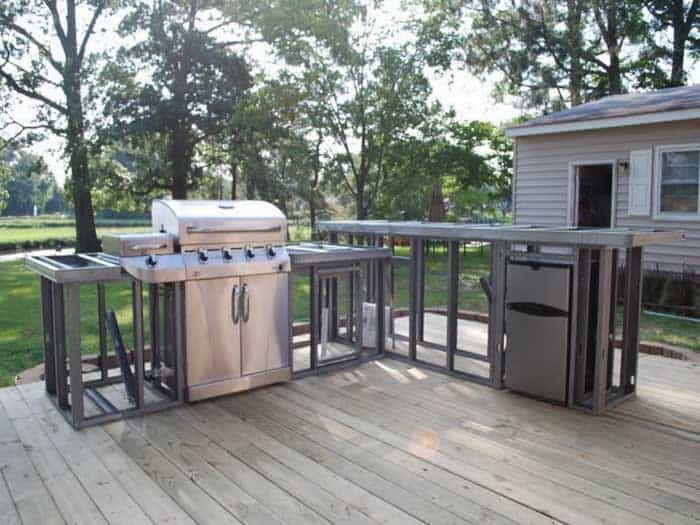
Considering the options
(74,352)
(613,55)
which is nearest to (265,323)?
(74,352)

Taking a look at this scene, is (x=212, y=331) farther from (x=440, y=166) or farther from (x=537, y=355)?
(x=440, y=166)

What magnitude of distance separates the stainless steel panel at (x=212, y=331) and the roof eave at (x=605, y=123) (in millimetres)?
6337

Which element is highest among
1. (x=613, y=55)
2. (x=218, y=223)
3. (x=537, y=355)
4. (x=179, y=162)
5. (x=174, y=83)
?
(x=613, y=55)

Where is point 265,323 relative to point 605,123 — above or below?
below

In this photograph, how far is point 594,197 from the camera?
948 cm

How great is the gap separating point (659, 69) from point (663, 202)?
838 centimetres

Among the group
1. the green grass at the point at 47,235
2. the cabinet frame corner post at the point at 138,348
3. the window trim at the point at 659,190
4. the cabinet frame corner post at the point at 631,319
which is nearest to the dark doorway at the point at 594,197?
the window trim at the point at 659,190

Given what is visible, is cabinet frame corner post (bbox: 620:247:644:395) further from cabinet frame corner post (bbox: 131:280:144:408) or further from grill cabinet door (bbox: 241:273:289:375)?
cabinet frame corner post (bbox: 131:280:144:408)

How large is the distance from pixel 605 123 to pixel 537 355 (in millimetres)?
5576

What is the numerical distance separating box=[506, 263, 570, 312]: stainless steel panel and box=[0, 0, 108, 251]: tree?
38.9 ft

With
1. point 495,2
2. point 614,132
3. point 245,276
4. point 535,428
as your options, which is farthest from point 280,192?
point 535,428

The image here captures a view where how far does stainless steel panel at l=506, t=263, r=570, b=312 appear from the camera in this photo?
3652 mm

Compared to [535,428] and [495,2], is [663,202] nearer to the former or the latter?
[535,428]

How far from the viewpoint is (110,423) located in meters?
3.42
